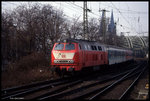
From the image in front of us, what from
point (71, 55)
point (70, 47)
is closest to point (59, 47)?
point (70, 47)

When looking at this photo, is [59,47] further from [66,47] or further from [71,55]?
[71,55]

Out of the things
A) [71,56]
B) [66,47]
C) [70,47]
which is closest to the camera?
[71,56]

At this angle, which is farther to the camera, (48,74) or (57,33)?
(57,33)

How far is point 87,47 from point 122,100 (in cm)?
782

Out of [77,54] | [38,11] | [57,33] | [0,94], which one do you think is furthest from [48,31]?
[0,94]

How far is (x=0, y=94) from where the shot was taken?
9.23m

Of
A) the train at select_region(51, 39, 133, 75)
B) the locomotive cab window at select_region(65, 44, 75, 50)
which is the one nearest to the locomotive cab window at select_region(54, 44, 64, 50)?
the train at select_region(51, 39, 133, 75)

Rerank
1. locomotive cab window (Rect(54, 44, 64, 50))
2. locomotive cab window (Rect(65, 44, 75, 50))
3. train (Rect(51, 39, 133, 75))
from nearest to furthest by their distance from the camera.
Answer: train (Rect(51, 39, 133, 75)) → locomotive cab window (Rect(65, 44, 75, 50)) → locomotive cab window (Rect(54, 44, 64, 50))

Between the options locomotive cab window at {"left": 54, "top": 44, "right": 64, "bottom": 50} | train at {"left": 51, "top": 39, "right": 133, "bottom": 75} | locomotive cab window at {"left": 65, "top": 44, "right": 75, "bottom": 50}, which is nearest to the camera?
train at {"left": 51, "top": 39, "right": 133, "bottom": 75}

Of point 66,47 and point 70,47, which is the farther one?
point 66,47

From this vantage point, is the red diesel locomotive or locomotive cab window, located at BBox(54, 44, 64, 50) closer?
the red diesel locomotive

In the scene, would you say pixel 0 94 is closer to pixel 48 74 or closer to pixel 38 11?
pixel 48 74

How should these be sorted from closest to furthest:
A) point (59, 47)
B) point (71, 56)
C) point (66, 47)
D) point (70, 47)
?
point (71, 56), point (70, 47), point (66, 47), point (59, 47)

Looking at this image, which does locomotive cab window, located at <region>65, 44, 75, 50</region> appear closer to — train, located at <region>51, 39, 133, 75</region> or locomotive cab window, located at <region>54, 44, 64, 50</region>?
train, located at <region>51, 39, 133, 75</region>
